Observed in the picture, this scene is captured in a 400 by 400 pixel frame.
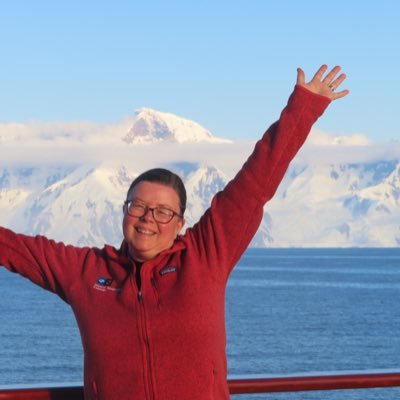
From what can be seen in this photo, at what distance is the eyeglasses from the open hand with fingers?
0.53 m

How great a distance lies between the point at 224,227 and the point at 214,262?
11cm

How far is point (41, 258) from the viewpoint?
2.87m

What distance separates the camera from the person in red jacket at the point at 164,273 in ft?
8.68

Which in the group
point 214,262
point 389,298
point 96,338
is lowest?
point 389,298

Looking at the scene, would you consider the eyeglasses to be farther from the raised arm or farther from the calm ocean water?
the calm ocean water

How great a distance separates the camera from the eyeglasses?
2.81 meters

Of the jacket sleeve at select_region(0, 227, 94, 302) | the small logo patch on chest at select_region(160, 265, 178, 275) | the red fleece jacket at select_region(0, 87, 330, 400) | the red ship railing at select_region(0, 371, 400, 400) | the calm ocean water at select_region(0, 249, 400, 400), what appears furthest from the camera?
the calm ocean water at select_region(0, 249, 400, 400)

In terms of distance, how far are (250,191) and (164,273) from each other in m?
0.33

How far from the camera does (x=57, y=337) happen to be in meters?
61.1

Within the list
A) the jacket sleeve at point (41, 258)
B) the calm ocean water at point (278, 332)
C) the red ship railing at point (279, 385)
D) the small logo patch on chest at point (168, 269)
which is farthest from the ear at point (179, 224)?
the calm ocean water at point (278, 332)

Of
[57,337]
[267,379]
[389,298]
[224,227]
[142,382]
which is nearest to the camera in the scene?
[142,382]

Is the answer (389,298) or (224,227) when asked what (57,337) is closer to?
(389,298)

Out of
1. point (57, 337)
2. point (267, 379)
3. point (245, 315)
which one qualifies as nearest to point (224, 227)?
point (267, 379)

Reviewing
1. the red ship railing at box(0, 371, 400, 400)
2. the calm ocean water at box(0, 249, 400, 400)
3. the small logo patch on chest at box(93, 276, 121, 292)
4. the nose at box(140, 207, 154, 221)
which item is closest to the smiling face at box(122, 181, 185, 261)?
the nose at box(140, 207, 154, 221)
